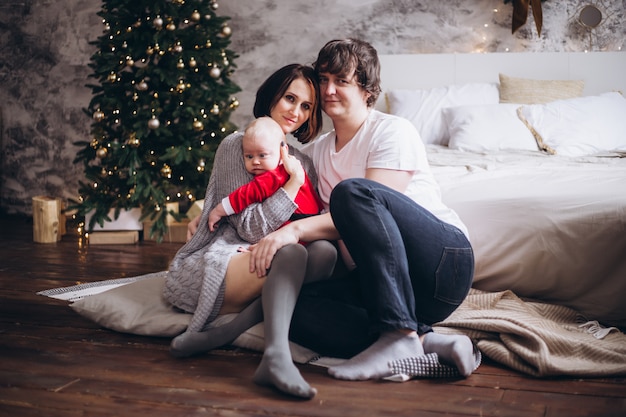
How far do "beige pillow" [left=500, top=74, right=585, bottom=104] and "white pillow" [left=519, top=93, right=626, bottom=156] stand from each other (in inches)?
10.9

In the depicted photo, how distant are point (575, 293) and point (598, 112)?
68.5 inches

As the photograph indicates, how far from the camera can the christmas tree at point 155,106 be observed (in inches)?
150

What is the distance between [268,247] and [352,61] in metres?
0.65

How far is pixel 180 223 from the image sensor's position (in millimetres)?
4082

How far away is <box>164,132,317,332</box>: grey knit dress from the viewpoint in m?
1.80

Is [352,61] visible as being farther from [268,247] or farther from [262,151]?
[268,247]

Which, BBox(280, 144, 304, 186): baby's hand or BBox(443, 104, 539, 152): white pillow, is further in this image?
BBox(443, 104, 539, 152): white pillow

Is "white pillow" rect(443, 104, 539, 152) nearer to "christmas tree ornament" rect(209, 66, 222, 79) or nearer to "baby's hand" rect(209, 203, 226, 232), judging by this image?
"christmas tree ornament" rect(209, 66, 222, 79)

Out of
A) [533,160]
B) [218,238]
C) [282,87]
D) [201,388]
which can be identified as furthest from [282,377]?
Answer: [533,160]

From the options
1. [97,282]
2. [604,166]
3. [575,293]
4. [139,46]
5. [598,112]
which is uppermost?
[139,46]

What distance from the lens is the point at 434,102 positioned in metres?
3.90

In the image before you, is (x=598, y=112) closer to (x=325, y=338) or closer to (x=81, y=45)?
(x=325, y=338)

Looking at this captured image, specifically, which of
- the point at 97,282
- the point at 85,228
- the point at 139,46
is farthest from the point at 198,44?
the point at 97,282

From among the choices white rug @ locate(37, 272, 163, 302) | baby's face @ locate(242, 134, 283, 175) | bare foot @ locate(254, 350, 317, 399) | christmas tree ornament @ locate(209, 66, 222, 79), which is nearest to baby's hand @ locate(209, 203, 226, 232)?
baby's face @ locate(242, 134, 283, 175)
